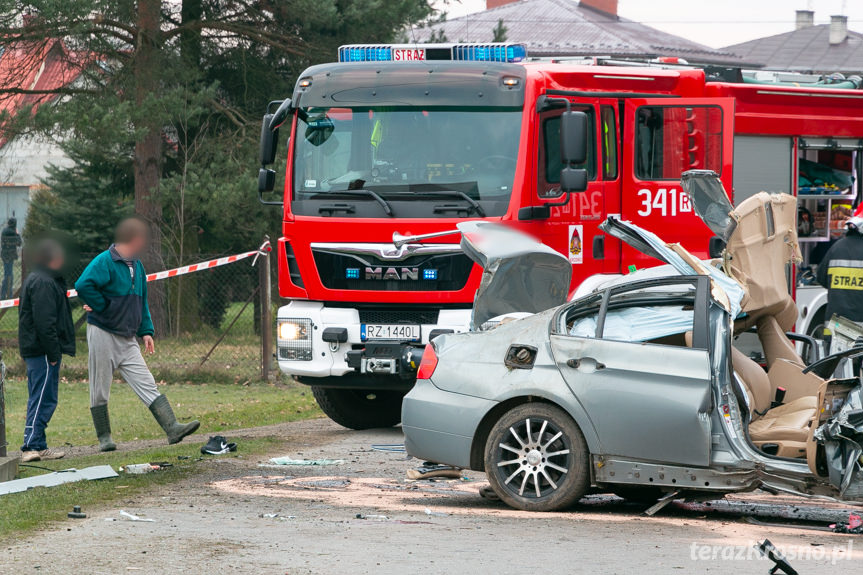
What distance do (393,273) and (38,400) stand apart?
314cm

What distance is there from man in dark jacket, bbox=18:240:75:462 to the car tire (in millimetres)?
4303

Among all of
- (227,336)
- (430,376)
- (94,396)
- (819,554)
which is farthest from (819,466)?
(227,336)

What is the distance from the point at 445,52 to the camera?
464 inches

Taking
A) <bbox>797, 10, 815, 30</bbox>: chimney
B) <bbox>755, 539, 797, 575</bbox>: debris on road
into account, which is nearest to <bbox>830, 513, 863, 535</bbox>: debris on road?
<bbox>755, 539, 797, 575</bbox>: debris on road

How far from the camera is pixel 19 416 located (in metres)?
15.2

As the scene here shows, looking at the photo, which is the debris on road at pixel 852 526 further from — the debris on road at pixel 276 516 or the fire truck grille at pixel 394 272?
the fire truck grille at pixel 394 272

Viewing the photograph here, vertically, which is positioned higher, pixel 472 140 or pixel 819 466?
pixel 472 140

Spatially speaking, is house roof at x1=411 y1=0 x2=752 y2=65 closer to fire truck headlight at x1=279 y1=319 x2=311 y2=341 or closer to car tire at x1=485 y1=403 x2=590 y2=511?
fire truck headlight at x1=279 y1=319 x2=311 y2=341

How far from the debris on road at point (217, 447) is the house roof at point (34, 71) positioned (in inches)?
453

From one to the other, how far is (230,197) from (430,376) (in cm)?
1379

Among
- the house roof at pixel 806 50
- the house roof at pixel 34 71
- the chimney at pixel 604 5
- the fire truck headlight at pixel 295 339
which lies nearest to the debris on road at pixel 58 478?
the fire truck headlight at pixel 295 339

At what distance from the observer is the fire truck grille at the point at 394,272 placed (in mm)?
10797

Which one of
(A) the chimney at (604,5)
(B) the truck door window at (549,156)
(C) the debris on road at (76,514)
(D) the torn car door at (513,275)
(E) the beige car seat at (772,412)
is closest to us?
(C) the debris on road at (76,514)

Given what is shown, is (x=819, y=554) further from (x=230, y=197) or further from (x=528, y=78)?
(x=230, y=197)
